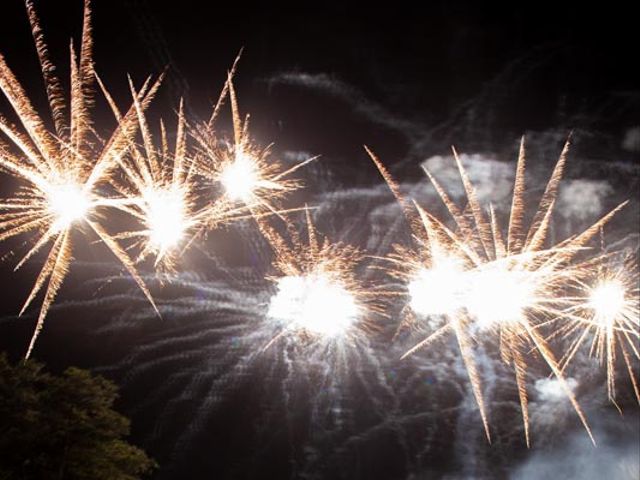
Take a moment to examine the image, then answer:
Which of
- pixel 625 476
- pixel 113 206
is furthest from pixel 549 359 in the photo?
pixel 625 476

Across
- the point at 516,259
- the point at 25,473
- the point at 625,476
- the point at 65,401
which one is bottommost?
the point at 25,473

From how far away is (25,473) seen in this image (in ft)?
33.1

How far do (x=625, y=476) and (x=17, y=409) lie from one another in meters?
58.6

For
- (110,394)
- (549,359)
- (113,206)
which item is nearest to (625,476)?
(549,359)

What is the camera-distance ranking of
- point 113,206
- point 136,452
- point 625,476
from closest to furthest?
point 113,206, point 136,452, point 625,476

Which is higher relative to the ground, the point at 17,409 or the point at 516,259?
the point at 516,259

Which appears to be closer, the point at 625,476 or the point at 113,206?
the point at 113,206

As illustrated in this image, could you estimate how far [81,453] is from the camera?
1084 cm

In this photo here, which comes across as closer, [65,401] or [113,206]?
[113,206]

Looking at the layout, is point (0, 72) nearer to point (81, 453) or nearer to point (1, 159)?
point (1, 159)

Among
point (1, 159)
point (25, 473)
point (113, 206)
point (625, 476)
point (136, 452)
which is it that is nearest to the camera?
point (1, 159)

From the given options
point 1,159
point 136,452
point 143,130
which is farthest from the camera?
point 136,452

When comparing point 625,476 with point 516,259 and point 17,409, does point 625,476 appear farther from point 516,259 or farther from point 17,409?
point 17,409

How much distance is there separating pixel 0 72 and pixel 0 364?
22.9 feet
